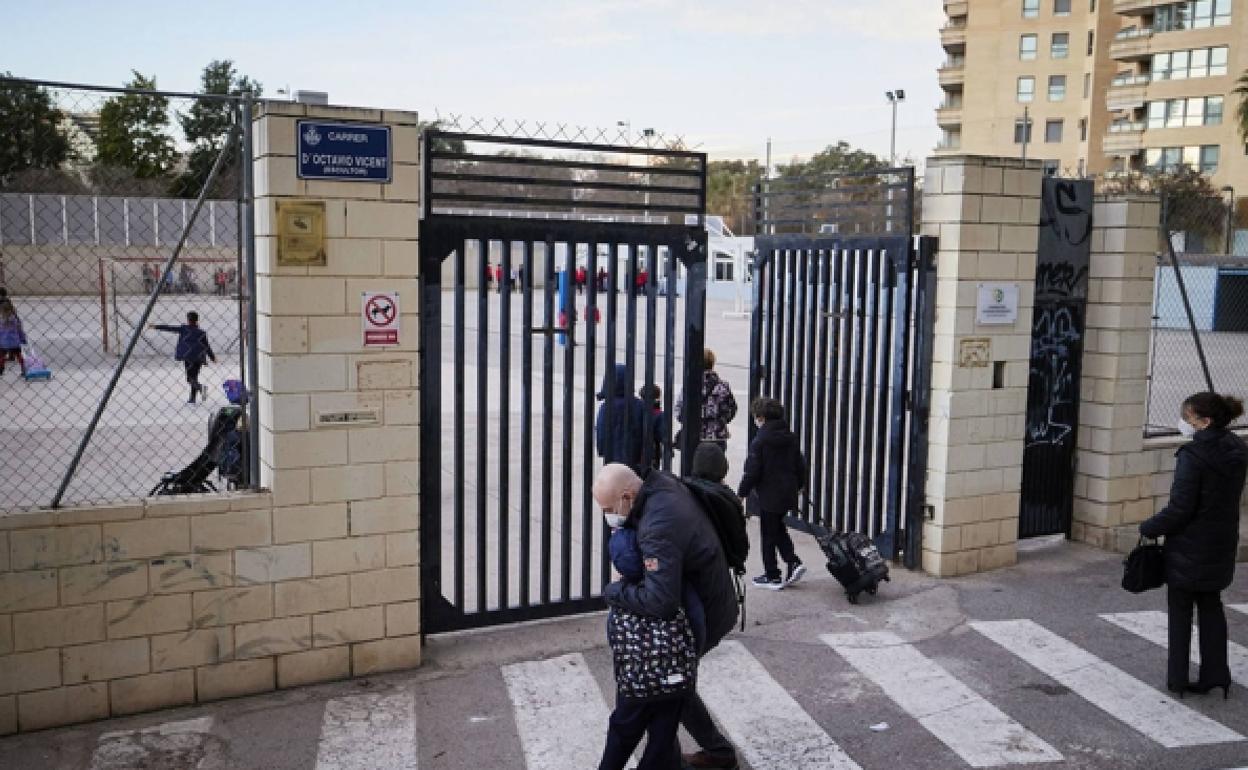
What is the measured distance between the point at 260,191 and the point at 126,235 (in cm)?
84

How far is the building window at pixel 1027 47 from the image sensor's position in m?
→ 64.9

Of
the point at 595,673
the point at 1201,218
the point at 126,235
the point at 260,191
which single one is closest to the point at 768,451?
the point at 595,673

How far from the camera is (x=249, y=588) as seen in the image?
5828mm

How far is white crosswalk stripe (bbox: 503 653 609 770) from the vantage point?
5.29 metres

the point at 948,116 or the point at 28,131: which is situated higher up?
the point at 948,116

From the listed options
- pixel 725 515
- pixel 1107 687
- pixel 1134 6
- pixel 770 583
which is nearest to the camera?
pixel 725 515

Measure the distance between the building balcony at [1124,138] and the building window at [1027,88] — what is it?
689cm

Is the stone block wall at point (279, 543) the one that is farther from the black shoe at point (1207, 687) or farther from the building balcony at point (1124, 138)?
the building balcony at point (1124, 138)

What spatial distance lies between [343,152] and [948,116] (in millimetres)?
70839

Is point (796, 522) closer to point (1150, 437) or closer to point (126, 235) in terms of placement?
point (1150, 437)

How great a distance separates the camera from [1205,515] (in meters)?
5.89

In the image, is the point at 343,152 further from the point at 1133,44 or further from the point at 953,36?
the point at 953,36

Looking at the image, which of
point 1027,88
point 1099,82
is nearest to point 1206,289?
point 1099,82

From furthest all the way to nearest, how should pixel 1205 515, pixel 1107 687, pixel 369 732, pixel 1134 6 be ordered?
pixel 1134 6 < pixel 1107 687 < pixel 1205 515 < pixel 369 732
